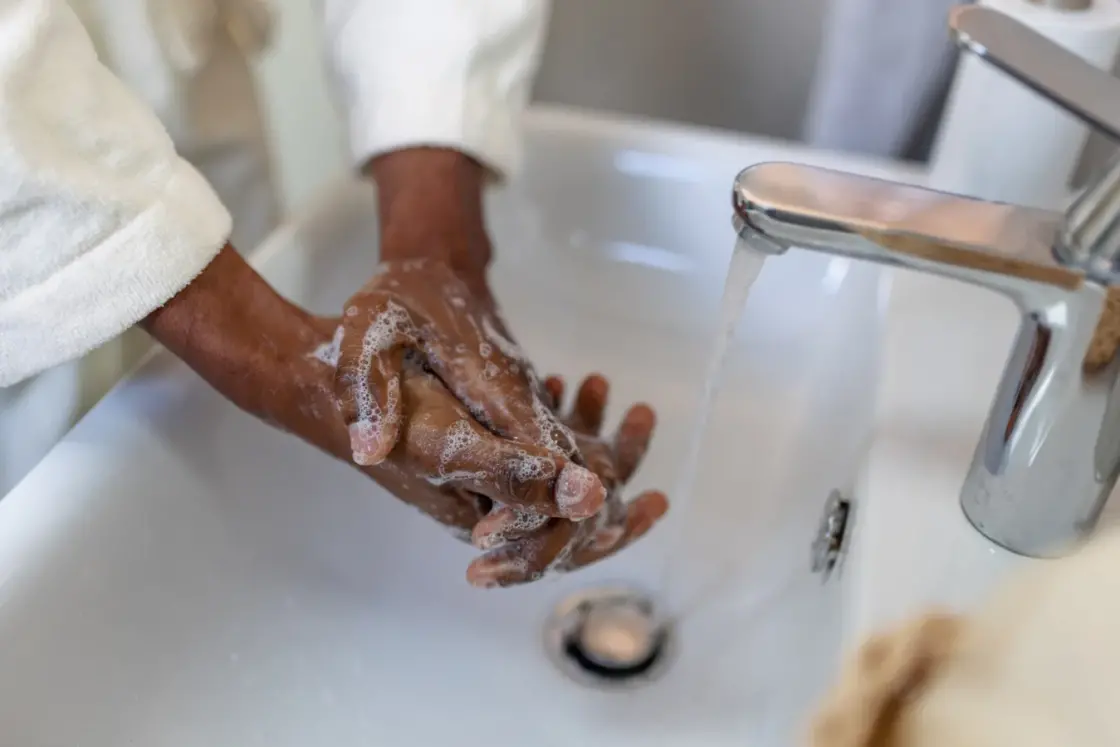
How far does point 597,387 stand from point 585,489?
0.11 m

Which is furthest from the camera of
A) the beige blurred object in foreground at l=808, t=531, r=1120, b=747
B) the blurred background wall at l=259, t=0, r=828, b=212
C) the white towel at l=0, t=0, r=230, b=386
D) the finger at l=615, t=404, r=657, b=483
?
the blurred background wall at l=259, t=0, r=828, b=212

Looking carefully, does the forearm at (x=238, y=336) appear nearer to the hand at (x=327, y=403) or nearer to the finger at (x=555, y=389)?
the hand at (x=327, y=403)

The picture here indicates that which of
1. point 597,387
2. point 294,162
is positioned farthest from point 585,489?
point 294,162

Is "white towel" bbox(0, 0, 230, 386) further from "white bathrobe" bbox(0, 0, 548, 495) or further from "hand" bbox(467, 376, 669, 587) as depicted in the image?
"hand" bbox(467, 376, 669, 587)

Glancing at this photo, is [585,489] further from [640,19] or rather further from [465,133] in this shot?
[640,19]

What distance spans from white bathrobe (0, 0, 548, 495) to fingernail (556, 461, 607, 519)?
0.15m

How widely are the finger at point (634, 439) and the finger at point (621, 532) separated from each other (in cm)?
2

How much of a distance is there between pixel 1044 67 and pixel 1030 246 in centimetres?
6

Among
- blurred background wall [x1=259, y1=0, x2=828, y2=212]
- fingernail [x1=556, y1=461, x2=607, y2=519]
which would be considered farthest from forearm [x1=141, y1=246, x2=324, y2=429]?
blurred background wall [x1=259, y1=0, x2=828, y2=212]

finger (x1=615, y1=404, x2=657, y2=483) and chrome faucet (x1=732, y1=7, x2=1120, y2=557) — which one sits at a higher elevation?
chrome faucet (x1=732, y1=7, x2=1120, y2=557)

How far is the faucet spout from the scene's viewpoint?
0.97 feet

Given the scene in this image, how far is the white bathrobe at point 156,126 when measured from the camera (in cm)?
31

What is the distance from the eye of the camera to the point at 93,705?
0.34 metres

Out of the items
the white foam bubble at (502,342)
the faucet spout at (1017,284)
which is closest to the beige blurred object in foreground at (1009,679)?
the faucet spout at (1017,284)
